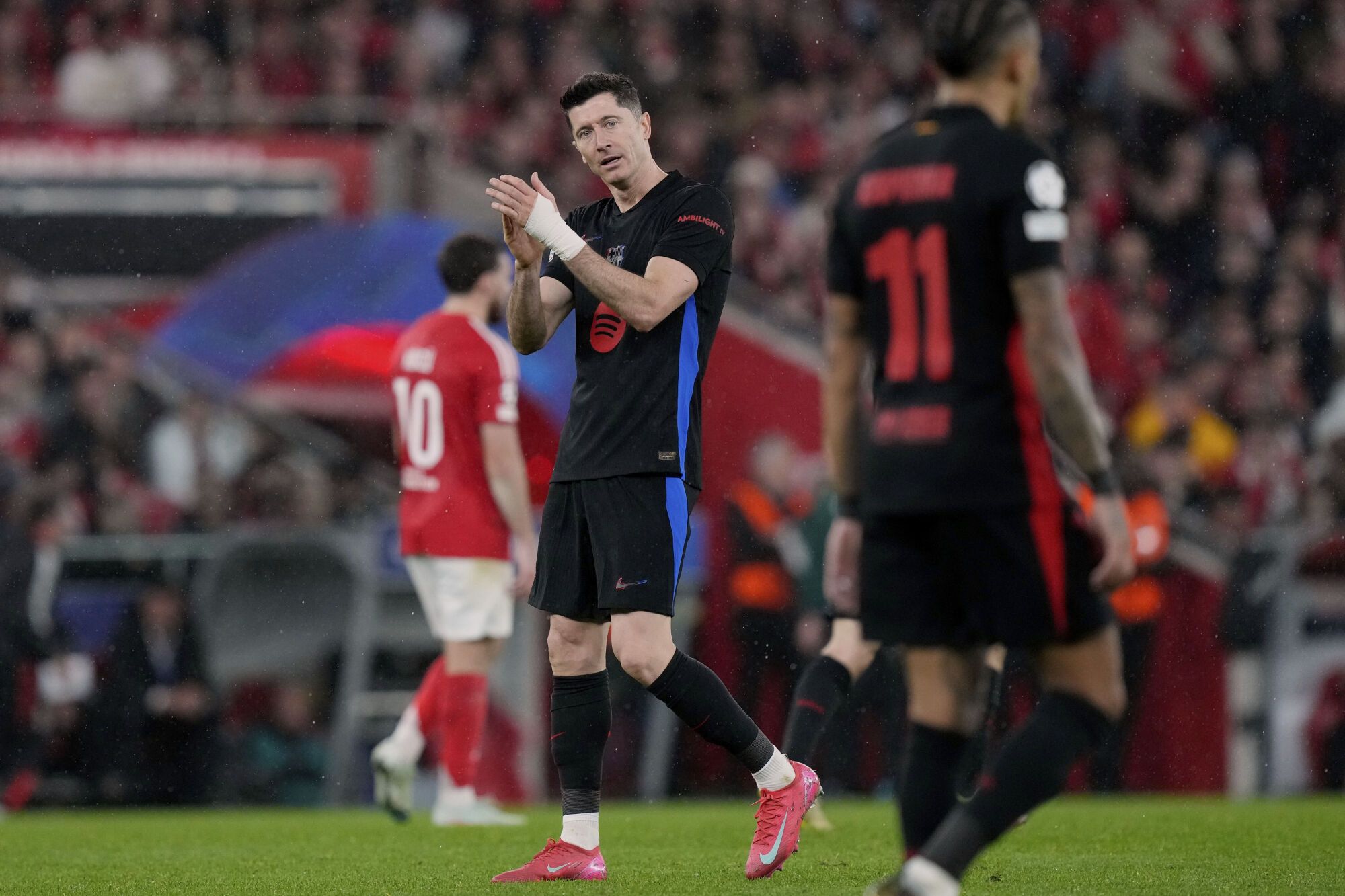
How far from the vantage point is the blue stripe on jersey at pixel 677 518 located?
4910mm

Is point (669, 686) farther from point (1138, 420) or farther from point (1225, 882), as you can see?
point (1138, 420)

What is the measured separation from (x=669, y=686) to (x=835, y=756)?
17.8ft

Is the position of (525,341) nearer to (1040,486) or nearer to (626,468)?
(626,468)

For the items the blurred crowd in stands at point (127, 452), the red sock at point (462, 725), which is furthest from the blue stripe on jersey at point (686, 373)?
the blurred crowd in stands at point (127, 452)

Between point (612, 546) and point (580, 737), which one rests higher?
point (612, 546)

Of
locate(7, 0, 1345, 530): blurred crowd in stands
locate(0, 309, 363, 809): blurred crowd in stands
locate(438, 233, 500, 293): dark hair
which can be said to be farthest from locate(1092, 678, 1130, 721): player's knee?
locate(7, 0, 1345, 530): blurred crowd in stands

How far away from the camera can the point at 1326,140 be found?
14.9m

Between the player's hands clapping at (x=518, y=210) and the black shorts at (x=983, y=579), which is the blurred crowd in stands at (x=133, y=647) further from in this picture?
the black shorts at (x=983, y=579)

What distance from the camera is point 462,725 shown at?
7.32 metres

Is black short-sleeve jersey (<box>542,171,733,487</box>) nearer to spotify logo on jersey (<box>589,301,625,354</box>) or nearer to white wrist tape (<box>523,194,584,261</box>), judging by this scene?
spotify logo on jersey (<box>589,301,625,354</box>)

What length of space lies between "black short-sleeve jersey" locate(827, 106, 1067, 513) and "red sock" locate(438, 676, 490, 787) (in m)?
4.01

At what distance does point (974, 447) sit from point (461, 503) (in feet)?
13.7

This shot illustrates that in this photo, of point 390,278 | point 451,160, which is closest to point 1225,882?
point 390,278

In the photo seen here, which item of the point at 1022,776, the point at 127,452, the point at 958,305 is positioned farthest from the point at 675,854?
the point at 127,452
